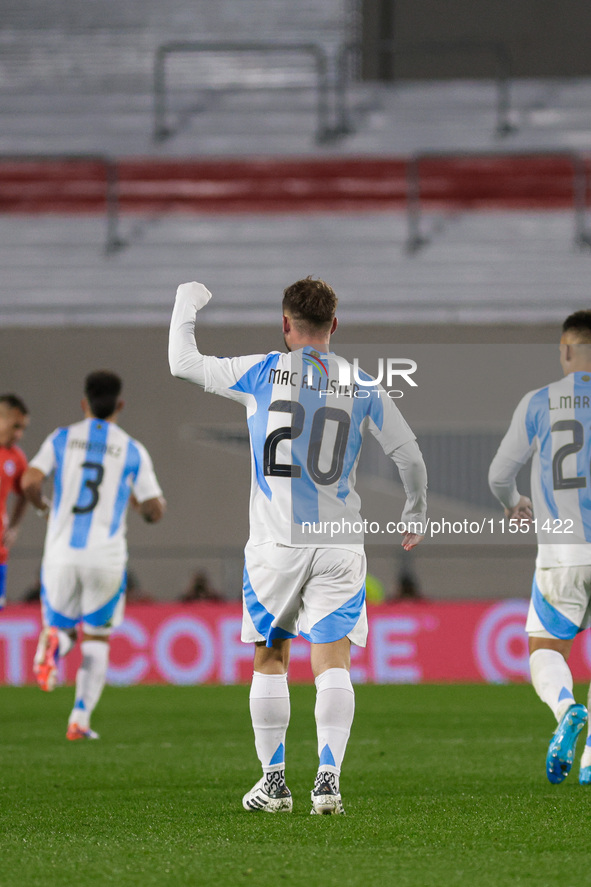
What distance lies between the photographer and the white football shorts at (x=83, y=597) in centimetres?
661

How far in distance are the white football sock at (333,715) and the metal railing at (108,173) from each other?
33.9 ft

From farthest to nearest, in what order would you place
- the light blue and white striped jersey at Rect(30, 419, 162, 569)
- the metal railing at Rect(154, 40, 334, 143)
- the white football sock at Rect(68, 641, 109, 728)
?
the metal railing at Rect(154, 40, 334, 143)
the light blue and white striped jersey at Rect(30, 419, 162, 569)
the white football sock at Rect(68, 641, 109, 728)

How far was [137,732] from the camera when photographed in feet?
23.5

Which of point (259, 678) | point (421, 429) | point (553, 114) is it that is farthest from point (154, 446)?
point (259, 678)

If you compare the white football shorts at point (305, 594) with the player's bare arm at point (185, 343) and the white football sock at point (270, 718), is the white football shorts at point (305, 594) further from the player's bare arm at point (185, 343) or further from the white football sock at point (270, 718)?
the player's bare arm at point (185, 343)

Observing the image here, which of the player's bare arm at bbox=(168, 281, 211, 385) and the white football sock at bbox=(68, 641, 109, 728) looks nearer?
the player's bare arm at bbox=(168, 281, 211, 385)

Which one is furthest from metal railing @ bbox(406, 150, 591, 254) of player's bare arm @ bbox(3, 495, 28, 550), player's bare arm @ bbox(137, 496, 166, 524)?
player's bare arm @ bbox(137, 496, 166, 524)

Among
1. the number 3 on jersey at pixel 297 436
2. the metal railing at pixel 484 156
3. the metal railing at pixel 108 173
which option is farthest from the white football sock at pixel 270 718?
the metal railing at pixel 108 173

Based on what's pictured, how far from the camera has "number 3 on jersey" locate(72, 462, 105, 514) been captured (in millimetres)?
6727

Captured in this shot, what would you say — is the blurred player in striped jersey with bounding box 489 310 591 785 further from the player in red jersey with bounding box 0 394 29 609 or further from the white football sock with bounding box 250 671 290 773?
the player in red jersey with bounding box 0 394 29 609

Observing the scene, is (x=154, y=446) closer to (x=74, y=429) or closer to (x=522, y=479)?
(x=522, y=479)

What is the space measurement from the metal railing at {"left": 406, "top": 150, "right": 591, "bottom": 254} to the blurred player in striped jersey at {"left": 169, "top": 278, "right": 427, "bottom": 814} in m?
9.59

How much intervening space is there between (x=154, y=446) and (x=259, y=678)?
449 inches

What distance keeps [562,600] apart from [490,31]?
13.2 meters
